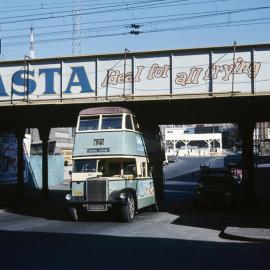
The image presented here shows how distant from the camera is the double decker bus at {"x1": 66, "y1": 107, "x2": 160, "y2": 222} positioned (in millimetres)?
18062

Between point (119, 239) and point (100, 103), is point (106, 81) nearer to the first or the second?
point (100, 103)

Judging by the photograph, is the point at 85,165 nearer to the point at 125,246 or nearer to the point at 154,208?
the point at 154,208

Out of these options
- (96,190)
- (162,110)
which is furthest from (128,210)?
(162,110)

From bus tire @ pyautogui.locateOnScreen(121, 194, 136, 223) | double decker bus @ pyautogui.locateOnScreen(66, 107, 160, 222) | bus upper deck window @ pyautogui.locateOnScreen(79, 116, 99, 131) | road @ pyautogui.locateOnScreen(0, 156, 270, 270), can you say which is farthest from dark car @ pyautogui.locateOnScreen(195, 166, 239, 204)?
bus upper deck window @ pyautogui.locateOnScreen(79, 116, 99, 131)

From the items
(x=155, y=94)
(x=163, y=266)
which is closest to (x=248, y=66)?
(x=155, y=94)

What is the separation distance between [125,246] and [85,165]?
7574 millimetres

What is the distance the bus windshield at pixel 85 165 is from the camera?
19.1 m

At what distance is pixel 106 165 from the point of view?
64.0ft

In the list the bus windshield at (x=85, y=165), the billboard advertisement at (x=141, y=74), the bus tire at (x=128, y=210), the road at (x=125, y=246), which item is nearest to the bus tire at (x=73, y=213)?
the road at (x=125, y=246)

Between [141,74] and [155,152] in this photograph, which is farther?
[155,152]

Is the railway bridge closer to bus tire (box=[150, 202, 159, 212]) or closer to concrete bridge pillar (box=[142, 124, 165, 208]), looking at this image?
concrete bridge pillar (box=[142, 124, 165, 208])

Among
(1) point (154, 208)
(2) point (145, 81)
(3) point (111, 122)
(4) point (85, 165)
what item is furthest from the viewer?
(1) point (154, 208)

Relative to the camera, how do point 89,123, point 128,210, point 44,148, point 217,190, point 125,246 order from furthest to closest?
point 44,148
point 217,190
point 89,123
point 128,210
point 125,246

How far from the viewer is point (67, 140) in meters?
61.3
